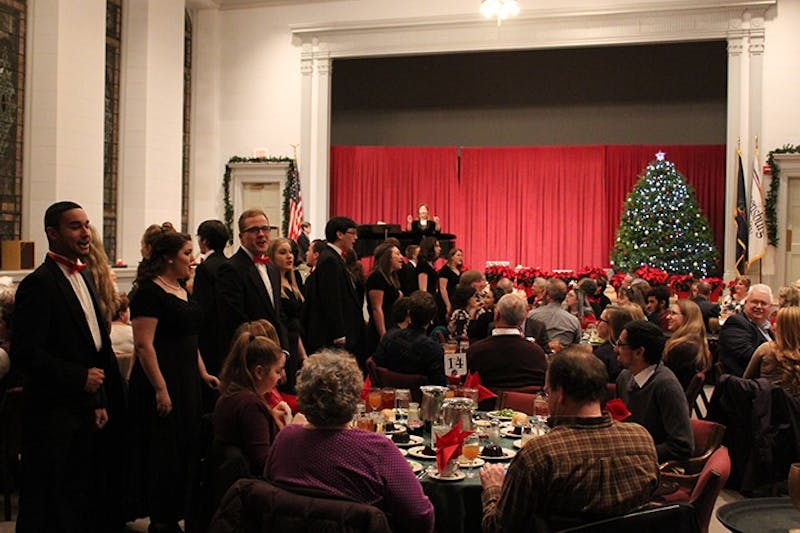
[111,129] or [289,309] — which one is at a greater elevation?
[111,129]

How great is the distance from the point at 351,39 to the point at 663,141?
6758mm

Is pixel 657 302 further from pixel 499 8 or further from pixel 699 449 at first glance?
pixel 499 8

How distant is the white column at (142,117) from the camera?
13664 mm

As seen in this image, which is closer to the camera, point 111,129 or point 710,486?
point 710,486

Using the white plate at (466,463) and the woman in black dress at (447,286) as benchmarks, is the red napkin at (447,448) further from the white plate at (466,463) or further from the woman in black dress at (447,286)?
the woman in black dress at (447,286)

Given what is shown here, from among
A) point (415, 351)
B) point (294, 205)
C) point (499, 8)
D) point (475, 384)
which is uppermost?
point (499, 8)

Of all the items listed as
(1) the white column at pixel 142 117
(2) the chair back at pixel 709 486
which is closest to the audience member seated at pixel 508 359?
Answer: (2) the chair back at pixel 709 486

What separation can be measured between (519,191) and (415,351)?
495 inches

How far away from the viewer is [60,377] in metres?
3.50

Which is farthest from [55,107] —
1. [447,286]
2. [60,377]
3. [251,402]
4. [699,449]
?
[699,449]

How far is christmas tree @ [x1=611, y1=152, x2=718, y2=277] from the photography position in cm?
1380

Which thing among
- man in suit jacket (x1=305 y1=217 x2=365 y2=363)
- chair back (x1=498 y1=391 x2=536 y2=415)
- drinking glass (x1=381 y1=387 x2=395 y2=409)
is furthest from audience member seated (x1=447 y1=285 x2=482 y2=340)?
drinking glass (x1=381 y1=387 x2=395 y2=409)

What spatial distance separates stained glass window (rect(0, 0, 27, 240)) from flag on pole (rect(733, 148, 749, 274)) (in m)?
11.0

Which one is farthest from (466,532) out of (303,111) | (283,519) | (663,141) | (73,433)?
(663,141)
